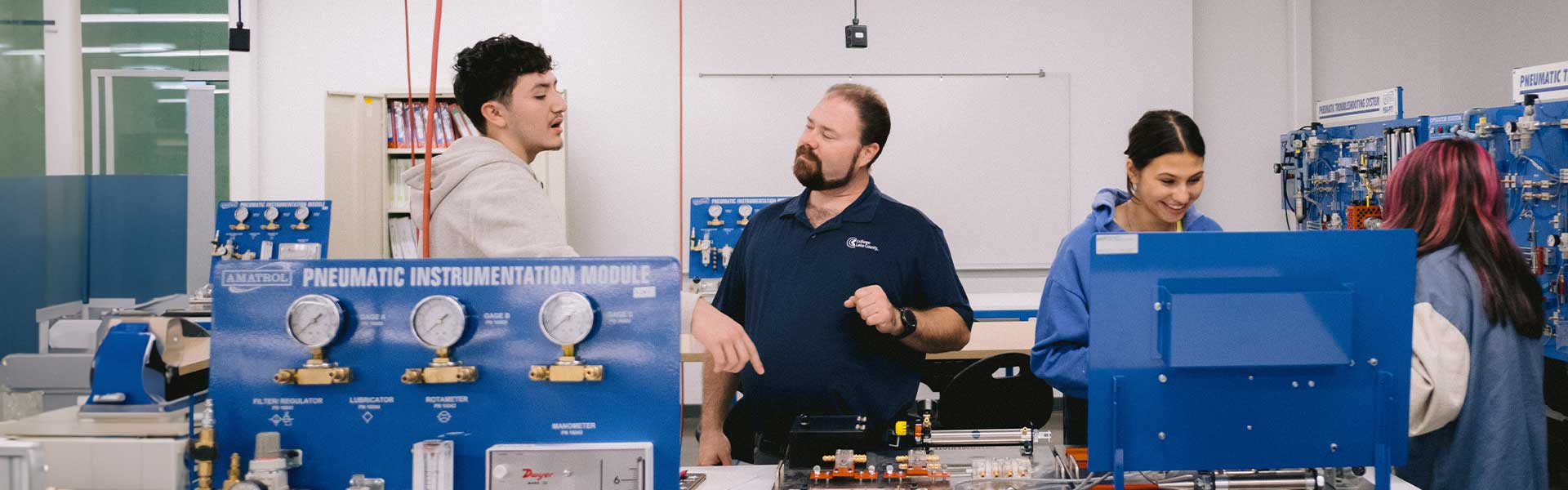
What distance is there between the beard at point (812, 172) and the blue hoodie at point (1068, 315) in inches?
20.0

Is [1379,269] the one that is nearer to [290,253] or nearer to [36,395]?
[36,395]

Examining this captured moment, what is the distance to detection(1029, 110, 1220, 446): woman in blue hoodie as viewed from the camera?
1.95 meters

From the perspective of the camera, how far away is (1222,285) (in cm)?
142

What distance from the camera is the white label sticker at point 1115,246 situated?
1441 mm

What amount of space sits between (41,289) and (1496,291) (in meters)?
4.71

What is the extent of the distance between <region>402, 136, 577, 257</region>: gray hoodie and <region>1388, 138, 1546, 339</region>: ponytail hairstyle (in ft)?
5.35

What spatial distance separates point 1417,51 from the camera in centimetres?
644

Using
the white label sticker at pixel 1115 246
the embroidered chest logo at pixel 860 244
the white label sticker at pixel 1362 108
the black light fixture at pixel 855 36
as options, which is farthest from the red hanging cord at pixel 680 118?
the white label sticker at pixel 1362 108

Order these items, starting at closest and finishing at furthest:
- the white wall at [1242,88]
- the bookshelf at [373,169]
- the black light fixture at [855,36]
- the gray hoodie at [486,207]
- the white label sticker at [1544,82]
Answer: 1. the gray hoodie at [486,207]
2. the white label sticker at [1544,82]
3. the black light fixture at [855,36]
4. the bookshelf at [373,169]
5. the white wall at [1242,88]

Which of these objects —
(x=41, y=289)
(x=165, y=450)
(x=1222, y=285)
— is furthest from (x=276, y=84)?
(x=1222, y=285)

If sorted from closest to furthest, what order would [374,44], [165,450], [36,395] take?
[165,450], [36,395], [374,44]

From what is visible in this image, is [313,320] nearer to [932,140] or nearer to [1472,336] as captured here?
[1472,336]

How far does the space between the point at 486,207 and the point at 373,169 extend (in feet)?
14.1

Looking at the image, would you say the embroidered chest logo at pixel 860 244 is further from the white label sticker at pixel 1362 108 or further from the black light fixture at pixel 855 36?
the white label sticker at pixel 1362 108
